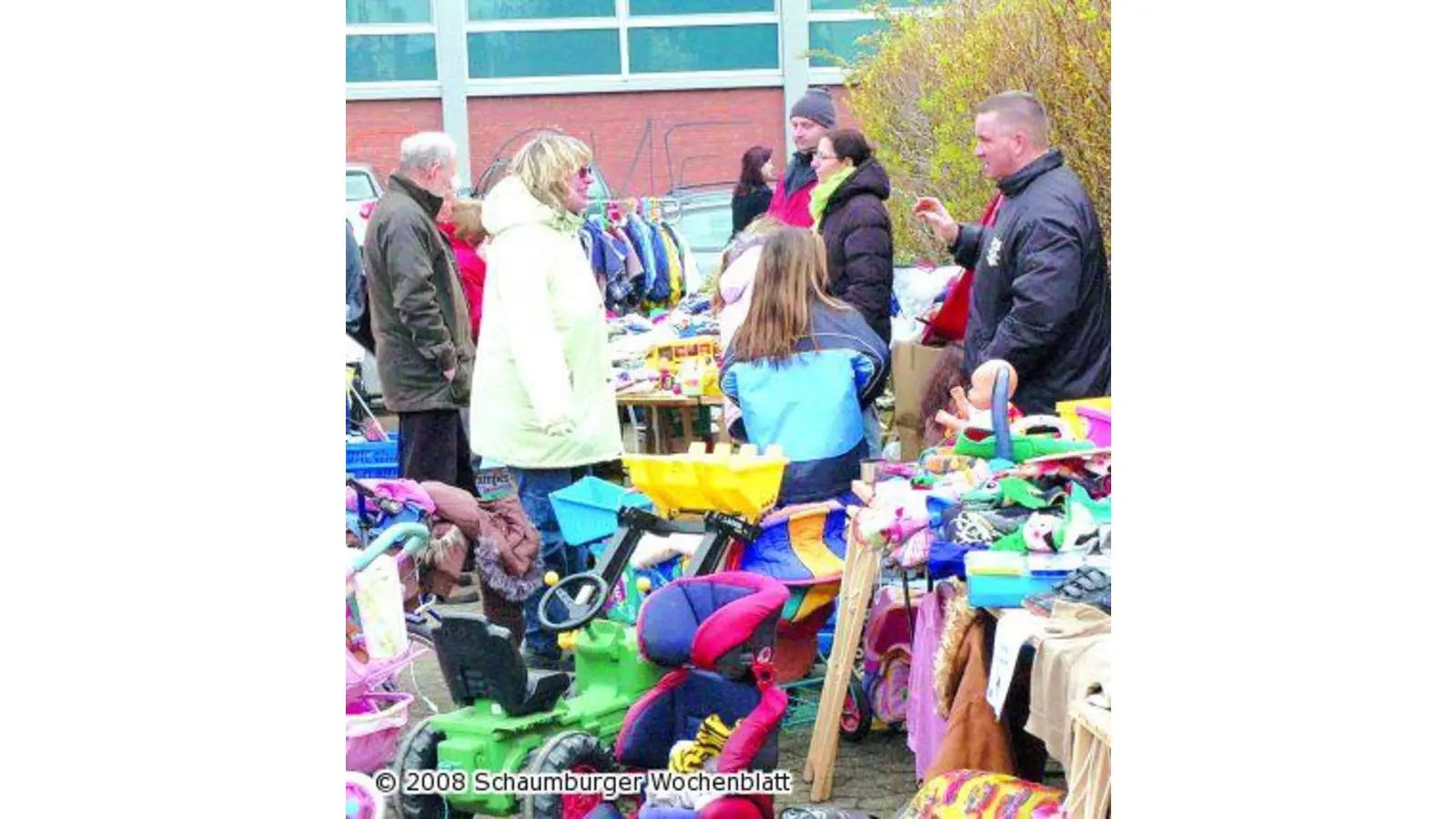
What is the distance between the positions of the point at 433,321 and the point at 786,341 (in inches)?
75.1

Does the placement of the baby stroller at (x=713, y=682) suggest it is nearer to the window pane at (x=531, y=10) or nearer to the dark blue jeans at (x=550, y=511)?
the dark blue jeans at (x=550, y=511)

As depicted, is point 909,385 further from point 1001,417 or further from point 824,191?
point 1001,417

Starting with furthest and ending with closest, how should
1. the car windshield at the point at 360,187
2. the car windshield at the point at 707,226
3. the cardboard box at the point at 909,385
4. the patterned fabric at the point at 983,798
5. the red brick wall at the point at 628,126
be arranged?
the red brick wall at the point at 628,126
the car windshield at the point at 360,187
the car windshield at the point at 707,226
the cardboard box at the point at 909,385
the patterned fabric at the point at 983,798

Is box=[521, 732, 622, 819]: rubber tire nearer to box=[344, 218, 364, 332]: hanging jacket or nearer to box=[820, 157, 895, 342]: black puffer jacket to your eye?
box=[820, 157, 895, 342]: black puffer jacket

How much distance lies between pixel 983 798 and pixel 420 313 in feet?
13.7

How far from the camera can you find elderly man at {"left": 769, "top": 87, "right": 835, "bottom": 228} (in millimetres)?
8938

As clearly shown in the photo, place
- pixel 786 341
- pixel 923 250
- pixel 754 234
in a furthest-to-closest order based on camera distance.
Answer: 1. pixel 923 250
2. pixel 754 234
3. pixel 786 341

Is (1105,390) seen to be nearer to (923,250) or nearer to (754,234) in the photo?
(754,234)

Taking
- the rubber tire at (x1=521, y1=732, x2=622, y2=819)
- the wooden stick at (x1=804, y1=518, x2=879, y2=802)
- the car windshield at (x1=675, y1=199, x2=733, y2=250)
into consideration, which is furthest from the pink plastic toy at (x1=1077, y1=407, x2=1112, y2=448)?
the car windshield at (x1=675, y1=199, x2=733, y2=250)

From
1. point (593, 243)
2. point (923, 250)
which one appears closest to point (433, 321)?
point (923, 250)

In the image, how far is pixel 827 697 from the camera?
5.68 metres

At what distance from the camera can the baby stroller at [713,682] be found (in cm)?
482

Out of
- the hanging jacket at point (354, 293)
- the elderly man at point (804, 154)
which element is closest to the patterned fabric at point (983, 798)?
the elderly man at point (804, 154)

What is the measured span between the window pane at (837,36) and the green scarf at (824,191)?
1878 cm
